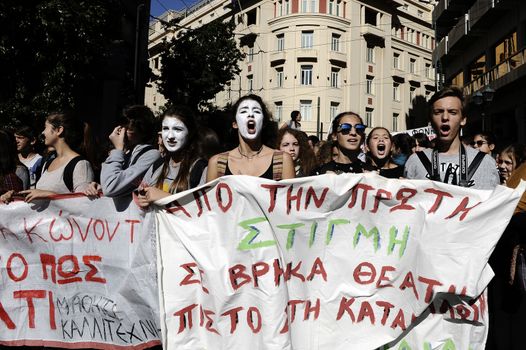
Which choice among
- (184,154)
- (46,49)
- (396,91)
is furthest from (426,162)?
(396,91)

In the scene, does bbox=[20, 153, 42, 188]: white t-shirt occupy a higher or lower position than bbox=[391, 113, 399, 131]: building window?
lower

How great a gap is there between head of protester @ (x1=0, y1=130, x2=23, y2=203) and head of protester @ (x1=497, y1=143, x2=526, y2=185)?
4.01 metres

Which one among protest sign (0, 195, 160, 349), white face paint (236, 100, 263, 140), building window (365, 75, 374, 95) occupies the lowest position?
protest sign (0, 195, 160, 349)

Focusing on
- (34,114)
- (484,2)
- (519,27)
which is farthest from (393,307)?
(484,2)

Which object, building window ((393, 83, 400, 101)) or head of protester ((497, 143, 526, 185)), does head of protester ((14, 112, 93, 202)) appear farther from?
building window ((393, 83, 400, 101))

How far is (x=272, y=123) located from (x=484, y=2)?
20440mm

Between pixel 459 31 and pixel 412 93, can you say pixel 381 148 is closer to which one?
pixel 459 31

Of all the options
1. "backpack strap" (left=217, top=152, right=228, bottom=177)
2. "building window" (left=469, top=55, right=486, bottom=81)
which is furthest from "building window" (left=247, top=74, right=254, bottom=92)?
"backpack strap" (left=217, top=152, right=228, bottom=177)

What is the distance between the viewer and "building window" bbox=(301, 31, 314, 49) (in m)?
38.6

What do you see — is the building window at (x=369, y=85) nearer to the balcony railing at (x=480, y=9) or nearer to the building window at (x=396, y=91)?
the building window at (x=396, y=91)

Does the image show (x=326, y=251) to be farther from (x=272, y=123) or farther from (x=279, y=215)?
(x=272, y=123)

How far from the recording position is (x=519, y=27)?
1902 centimetres

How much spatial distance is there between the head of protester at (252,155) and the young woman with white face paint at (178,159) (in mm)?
146

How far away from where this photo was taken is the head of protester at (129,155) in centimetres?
335
